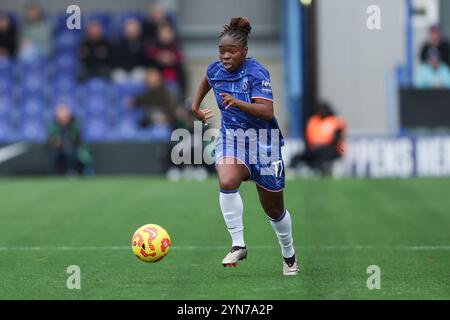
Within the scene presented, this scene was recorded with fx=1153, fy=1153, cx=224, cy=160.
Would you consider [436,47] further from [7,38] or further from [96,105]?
[7,38]

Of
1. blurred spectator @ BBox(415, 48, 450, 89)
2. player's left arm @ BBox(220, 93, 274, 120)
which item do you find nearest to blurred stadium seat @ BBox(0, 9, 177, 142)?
blurred spectator @ BBox(415, 48, 450, 89)

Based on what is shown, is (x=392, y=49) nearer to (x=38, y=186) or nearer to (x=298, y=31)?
(x=298, y=31)

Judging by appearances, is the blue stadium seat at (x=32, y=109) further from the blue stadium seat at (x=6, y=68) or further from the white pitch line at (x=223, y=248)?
the white pitch line at (x=223, y=248)

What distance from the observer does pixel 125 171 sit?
918 inches

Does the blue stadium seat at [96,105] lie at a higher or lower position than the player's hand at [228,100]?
lower

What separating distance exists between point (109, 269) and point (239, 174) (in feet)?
4.78

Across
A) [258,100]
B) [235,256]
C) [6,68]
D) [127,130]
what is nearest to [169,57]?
[127,130]

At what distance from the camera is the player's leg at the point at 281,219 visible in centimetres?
913

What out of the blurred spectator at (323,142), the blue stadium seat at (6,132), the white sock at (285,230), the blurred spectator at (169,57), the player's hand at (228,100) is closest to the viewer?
the player's hand at (228,100)

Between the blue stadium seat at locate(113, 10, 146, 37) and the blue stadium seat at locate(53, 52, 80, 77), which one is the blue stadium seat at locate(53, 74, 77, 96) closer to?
the blue stadium seat at locate(53, 52, 80, 77)

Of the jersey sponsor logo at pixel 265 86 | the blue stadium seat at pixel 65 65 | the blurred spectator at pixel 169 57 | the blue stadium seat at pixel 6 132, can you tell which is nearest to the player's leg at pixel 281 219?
the jersey sponsor logo at pixel 265 86

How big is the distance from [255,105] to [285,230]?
3.63 ft

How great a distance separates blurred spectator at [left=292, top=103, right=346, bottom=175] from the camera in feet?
72.7
